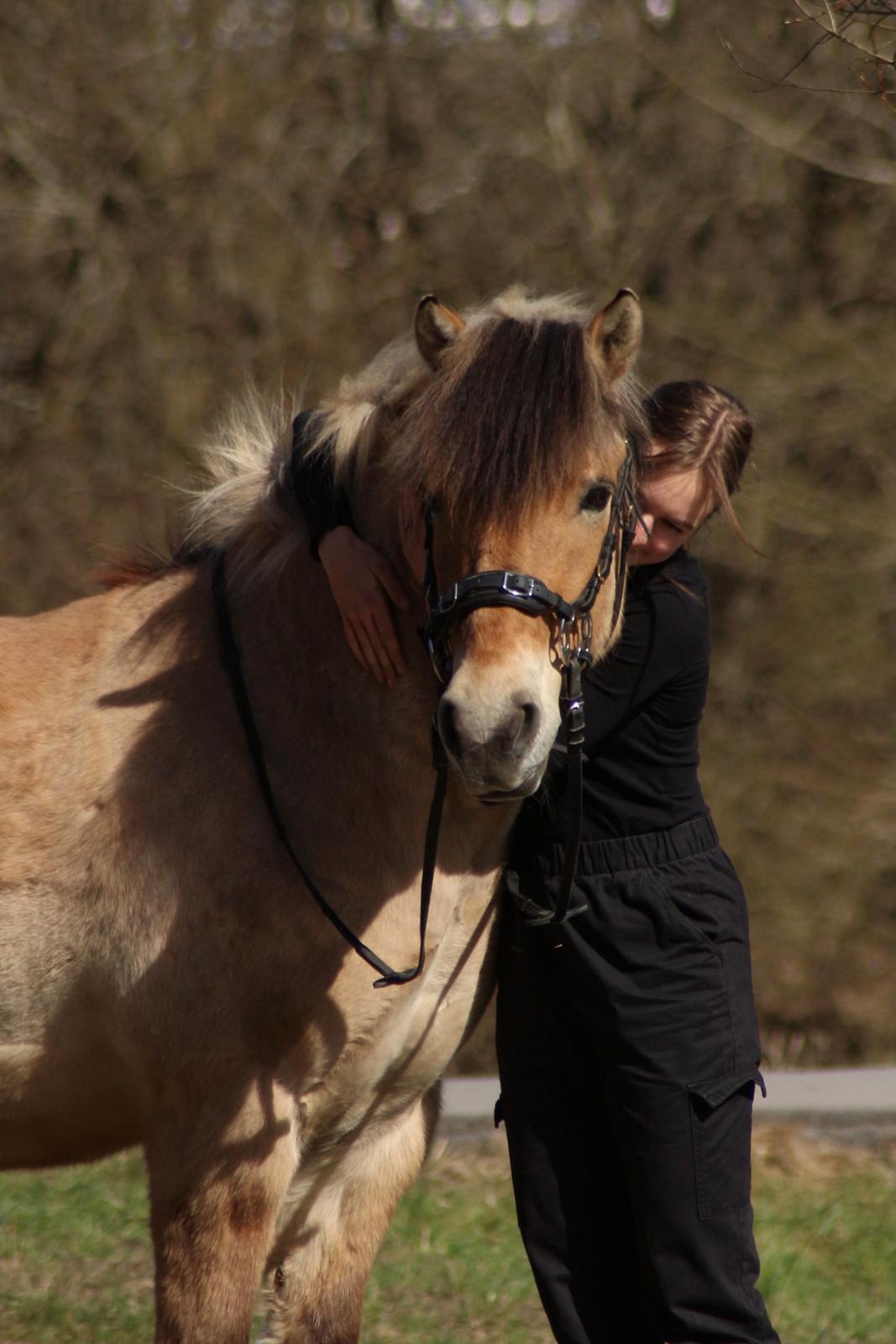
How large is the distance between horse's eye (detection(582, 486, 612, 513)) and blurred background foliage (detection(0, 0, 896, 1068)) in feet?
13.3

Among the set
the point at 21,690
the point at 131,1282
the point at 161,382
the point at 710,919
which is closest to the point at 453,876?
the point at 710,919

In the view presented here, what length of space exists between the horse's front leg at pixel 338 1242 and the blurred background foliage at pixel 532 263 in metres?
3.75

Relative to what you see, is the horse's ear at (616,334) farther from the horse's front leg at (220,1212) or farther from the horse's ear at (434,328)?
the horse's front leg at (220,1212)

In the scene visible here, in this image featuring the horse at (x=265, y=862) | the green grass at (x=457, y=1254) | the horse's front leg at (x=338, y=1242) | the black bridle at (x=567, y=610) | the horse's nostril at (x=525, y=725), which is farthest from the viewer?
the green grass at (x=457, y=1254)

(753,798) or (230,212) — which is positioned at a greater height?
(230,212)

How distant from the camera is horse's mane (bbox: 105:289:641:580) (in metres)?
2.09

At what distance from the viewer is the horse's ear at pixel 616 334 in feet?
7.32

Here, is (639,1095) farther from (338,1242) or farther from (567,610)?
(567,610)

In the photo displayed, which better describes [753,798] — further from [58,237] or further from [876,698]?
[58,237]

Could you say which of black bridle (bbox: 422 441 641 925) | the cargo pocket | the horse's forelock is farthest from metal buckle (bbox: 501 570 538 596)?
the cargo pocket

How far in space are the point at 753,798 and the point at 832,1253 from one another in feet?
9.59

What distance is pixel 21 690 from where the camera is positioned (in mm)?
2615

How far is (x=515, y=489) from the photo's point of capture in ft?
6.81

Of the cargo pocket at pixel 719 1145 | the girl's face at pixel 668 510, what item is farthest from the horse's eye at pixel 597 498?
the cargo pocket at pixel 719 1145
